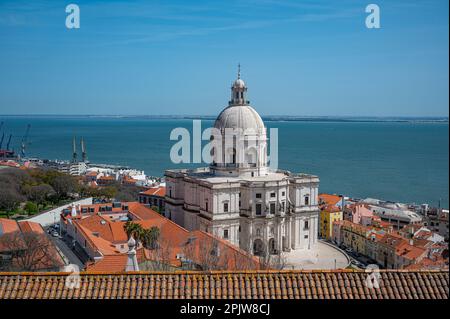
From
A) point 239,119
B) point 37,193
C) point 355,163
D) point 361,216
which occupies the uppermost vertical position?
point 239,119

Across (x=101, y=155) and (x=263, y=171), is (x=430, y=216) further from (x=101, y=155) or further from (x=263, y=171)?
(x=101, y=155)

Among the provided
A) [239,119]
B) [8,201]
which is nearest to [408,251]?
[239,119]

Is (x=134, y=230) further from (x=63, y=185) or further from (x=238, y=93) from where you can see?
(x=63, y=185)

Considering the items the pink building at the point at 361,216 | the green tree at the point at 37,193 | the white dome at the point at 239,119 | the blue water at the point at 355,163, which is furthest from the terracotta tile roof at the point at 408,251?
the green tree at the point at 37,193

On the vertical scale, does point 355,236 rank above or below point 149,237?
below

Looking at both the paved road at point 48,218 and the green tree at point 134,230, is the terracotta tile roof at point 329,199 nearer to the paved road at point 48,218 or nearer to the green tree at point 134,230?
the green tree at point 134,230

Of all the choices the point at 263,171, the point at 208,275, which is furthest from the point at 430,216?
the point at 208,275
